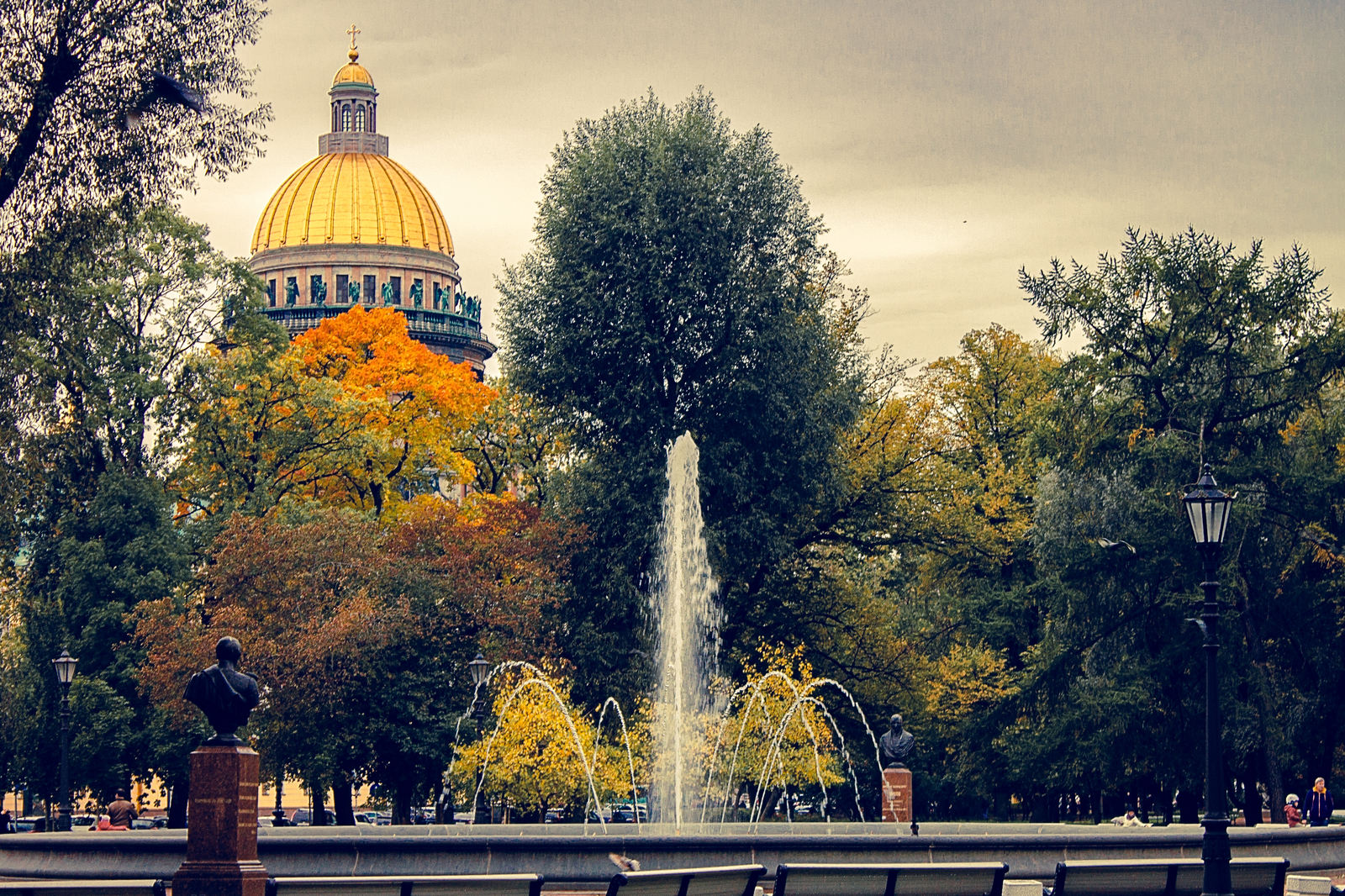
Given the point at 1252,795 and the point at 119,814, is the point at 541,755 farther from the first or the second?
the point at 1252,795

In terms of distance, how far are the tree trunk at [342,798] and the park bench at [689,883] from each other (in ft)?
76.6

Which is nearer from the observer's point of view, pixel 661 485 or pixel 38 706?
pixel 661 485

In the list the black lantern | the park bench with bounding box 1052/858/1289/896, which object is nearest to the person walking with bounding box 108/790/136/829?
the black lantern

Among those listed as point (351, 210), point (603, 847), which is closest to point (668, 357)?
point (603, 847)

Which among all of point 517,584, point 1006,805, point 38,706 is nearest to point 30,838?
point 517,584

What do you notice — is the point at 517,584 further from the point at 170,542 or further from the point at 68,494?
the point at 68,494

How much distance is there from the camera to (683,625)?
4072 cm

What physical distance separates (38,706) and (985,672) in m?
24.2

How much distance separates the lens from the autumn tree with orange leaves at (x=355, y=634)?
125 ft

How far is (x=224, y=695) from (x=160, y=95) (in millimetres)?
11722

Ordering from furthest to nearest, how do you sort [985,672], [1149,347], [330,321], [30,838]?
[330,321] < [985,672] < [1149,347] < [30,838]

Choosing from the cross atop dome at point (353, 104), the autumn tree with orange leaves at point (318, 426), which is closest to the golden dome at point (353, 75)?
the cross atop dome at point (353, 104)

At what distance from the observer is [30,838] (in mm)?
24141

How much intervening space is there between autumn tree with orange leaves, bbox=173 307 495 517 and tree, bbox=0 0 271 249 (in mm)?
19659
